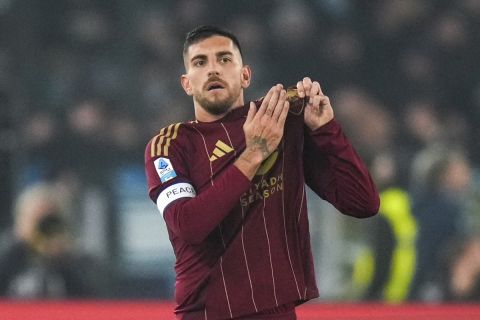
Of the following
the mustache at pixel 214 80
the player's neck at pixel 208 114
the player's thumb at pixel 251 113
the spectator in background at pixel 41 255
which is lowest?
the player's thumb at pixel 251 113

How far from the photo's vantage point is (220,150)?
2.46 m

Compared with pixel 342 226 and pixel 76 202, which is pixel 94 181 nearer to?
pixel 76 202

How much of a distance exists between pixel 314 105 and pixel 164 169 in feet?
1.34

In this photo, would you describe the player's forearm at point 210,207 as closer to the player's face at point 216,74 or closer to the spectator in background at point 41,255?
the player's face at point 216,74

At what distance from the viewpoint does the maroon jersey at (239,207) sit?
2.32 metres

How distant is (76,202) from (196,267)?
3.47 m

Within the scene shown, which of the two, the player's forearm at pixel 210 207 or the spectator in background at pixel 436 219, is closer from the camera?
the player's forearm at pixel 210 207

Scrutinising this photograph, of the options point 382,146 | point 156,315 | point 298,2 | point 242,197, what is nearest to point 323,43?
point 298,2

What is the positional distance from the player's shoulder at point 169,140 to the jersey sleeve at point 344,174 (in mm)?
317

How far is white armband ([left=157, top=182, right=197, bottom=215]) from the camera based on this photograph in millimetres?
2361

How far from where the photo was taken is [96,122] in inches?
232

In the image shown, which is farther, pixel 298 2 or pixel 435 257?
pixel 298 2

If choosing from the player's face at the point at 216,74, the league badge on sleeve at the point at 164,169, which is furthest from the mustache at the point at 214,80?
the league badge on sleeve at the point at 164,169

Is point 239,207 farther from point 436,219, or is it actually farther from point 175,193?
point 436,219
